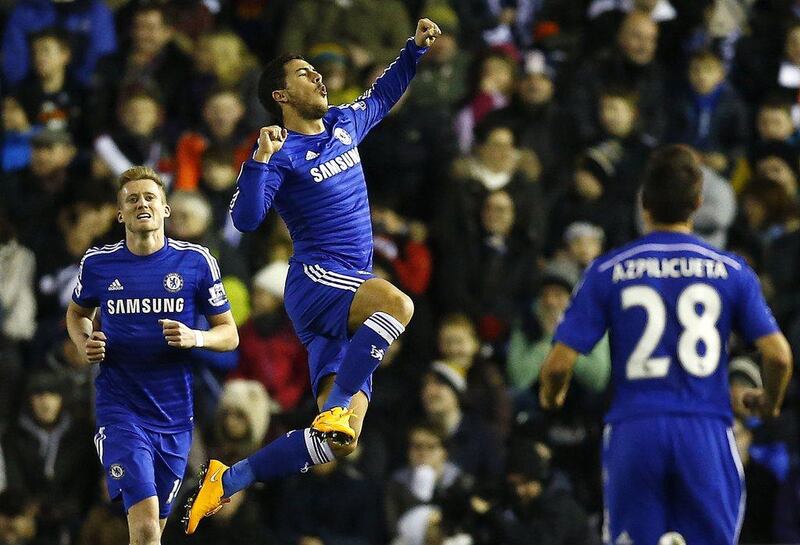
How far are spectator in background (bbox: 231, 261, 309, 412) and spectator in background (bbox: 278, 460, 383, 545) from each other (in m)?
0.87

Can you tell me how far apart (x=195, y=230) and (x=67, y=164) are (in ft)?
6.75

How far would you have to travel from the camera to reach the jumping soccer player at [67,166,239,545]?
403 inches

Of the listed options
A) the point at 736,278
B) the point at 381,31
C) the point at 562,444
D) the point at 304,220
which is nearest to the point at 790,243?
the point at 562,444

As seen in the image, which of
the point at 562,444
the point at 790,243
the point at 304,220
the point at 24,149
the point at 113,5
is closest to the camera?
the point at 304,220

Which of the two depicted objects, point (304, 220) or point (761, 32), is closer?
point (304, 220)

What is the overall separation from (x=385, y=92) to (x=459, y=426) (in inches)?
144

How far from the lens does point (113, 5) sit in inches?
692

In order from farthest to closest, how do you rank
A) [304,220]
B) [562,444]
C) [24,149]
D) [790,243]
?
[24,149] → [790,243] → [562,444] → [304,220]

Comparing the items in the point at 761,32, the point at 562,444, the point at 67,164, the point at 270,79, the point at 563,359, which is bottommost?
the point at 563,359

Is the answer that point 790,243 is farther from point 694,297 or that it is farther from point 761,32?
point 694,297

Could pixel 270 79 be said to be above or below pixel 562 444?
above

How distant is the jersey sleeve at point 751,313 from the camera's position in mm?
8398

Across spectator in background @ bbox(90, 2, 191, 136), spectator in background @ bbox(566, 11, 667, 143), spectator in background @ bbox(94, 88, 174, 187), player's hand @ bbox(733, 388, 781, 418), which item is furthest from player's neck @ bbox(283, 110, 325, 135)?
spectator in background @ bbox(566, 11, 667, 143)

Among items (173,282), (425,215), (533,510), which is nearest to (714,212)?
(425,215)
